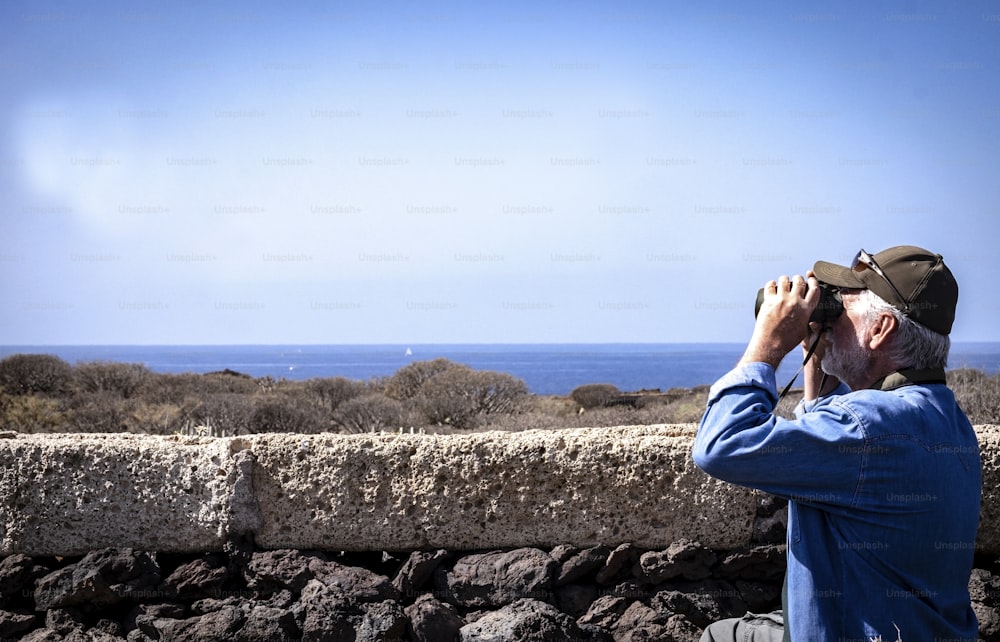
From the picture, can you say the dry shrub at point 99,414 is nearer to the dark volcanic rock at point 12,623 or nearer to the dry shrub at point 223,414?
the dry shrub at point 223,414

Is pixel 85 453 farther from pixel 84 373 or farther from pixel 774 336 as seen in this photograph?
pixel 84 373

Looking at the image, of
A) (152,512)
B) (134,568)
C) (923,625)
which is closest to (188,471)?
(152,512)

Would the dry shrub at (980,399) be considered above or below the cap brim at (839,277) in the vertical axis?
below

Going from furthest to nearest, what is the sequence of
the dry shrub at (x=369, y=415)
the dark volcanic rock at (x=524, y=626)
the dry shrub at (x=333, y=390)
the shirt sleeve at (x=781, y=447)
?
the dry shrub at (x=333, y=390) < the dry shrub at (x=369, y=415) < the dark volcanic rock at (x=524, y=626) < the shirt sleeve at (x=781, y=447)

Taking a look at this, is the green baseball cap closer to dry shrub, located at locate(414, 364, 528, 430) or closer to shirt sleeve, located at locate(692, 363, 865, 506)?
shirt sleeve, located at locate(692, 363, 865, 506)

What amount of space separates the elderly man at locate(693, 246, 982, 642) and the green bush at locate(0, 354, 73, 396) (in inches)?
474

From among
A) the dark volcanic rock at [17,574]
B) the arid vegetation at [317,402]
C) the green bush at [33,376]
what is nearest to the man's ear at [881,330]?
the dark volcanic rock at [17,574]

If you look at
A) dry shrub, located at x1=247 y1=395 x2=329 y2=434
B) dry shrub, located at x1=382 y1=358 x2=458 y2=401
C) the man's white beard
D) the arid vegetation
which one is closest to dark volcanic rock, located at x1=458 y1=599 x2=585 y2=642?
the man's white beard

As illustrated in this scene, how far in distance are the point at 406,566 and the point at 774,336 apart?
1561 mm

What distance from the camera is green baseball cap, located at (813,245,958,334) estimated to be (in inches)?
74.2

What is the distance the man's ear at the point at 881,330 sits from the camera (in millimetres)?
1908

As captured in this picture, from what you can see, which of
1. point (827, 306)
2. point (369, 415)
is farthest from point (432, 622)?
point (369, 415)

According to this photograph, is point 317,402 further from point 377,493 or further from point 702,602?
point 702,602

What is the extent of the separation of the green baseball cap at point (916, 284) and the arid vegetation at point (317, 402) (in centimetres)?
521
